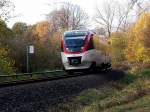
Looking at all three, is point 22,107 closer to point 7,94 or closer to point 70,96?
point 7,94

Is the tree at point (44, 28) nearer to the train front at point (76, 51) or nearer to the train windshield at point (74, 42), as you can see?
the train front at point (76, 51)

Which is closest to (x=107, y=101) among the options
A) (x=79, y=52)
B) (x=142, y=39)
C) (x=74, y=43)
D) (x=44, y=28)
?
(x=79, y=52)

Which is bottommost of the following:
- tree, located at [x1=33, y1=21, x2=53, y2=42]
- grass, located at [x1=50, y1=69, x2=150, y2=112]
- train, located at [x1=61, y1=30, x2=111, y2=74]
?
grass, located at [x1=50, y1=69, x2=150, y2=112]

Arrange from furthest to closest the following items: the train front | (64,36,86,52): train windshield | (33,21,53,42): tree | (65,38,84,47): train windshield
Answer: (33,21,53,42): tree < (65,38,84,47): train windshield < (64,36,86,52): train windshield < the train front

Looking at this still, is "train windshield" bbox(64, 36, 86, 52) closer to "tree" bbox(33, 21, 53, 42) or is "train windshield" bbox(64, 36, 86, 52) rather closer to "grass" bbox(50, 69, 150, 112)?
"grass" bbox(50, 69, 150, 112)

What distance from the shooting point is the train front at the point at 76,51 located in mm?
28469

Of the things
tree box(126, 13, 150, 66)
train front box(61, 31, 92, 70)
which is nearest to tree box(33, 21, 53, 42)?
tree box(126, 13, 150, 66)

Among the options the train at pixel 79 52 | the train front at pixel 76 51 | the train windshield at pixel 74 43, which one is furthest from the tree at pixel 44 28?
the train windshield at pixel 74 43

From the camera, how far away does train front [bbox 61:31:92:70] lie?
28.5m

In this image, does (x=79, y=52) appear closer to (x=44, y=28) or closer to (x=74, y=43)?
(x=74, y=43)

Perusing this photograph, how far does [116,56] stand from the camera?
78.6 metres

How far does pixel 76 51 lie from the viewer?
28766mm

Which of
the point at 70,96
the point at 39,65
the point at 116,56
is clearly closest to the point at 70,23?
the point at 116,56

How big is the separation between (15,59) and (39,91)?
124 ft
